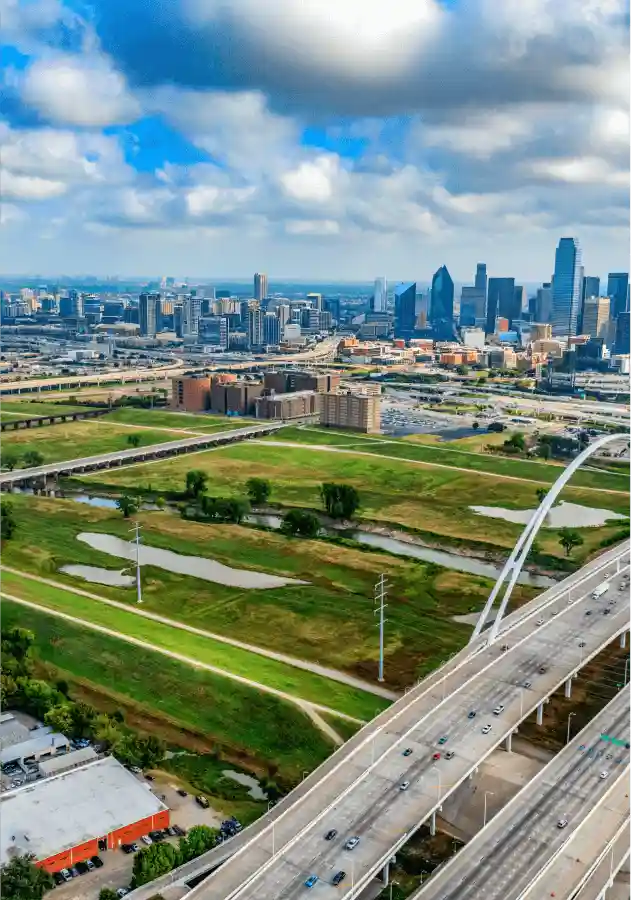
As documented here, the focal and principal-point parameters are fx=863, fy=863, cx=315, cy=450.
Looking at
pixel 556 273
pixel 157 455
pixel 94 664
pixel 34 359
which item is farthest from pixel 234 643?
pixel 556 273

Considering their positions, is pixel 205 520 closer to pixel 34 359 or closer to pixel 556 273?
pixel 34 359

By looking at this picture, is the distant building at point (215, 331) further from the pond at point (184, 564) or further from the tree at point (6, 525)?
the pond at point (184, 564)

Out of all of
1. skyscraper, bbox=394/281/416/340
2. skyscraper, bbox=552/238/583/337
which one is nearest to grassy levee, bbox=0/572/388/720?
skyscraper, bbox=394/281/416/340

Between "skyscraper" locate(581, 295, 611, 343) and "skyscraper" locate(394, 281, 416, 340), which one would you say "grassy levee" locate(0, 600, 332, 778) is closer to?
"skyscraper" locate(581, 295, 611, 343)

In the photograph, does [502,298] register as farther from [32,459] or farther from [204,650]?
[204,650]

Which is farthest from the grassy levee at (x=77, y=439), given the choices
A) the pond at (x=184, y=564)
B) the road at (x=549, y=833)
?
the road at (x=549, y=833)

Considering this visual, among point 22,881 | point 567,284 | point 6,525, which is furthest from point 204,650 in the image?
point 567,284
